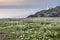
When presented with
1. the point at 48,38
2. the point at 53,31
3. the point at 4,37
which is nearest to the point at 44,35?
the point at 48,38

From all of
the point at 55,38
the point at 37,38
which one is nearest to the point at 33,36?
the point at 37,38

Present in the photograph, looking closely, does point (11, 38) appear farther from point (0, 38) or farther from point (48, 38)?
point (48, 38)

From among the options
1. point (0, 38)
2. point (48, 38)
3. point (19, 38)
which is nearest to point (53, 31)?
point (48, 38)

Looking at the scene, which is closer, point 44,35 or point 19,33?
point 44,35

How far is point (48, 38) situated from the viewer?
33969 millimetres

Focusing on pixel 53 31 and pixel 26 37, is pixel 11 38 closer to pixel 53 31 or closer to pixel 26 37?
pixel 26 37

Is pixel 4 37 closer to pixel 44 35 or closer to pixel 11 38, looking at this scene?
pixel 11 38

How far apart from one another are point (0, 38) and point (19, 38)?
327cm

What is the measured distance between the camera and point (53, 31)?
→ 123ft

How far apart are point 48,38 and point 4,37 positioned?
7.60 m

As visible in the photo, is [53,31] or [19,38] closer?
[19,38]

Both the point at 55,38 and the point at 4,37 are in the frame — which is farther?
the point at 4,37

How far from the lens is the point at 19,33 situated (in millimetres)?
37625

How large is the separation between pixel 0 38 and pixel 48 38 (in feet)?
26.3
